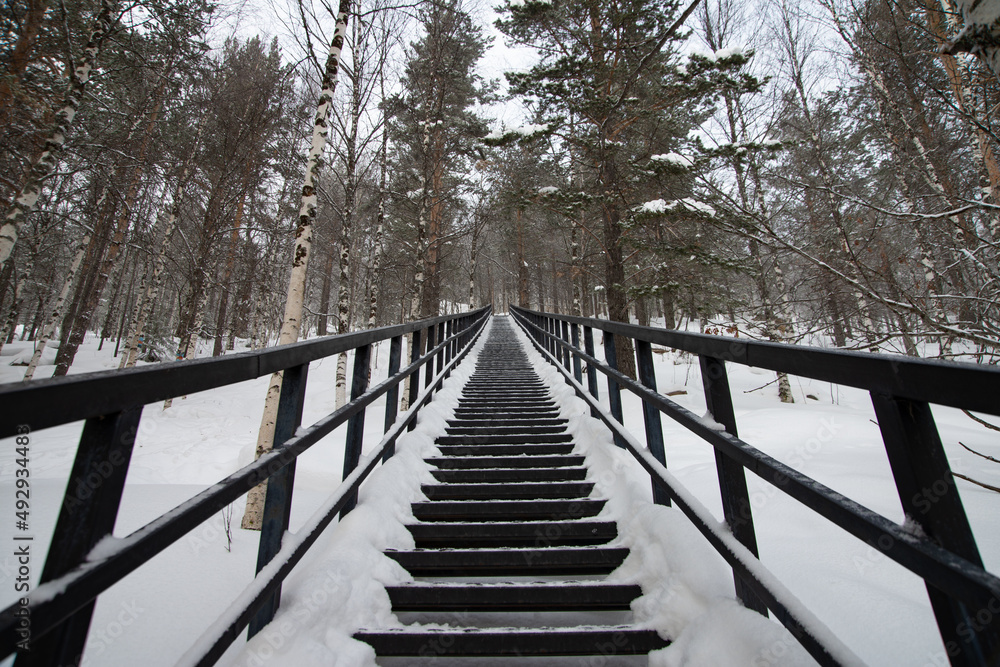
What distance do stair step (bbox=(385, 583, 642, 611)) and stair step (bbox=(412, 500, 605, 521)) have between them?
75 cm

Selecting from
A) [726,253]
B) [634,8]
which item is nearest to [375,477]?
[726,253]

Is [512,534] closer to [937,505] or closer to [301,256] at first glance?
[937,505]

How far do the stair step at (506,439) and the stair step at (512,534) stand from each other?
1.52m

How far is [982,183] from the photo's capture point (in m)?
9.53

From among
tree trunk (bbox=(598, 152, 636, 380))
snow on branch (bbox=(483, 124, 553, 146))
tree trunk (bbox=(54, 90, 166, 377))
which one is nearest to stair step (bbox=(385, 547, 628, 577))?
tree trunk (bbox=(598, 152, 636, 380))

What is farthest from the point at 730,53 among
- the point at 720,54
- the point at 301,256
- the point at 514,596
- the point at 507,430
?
the point at 514,596

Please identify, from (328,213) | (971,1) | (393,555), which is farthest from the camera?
(328,213)

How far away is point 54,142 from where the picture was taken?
6.58m

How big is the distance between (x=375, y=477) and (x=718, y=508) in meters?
2.62

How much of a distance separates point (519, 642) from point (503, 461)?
1933 millimetres

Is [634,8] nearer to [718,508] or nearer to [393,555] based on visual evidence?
[718,508]

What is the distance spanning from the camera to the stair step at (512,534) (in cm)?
249

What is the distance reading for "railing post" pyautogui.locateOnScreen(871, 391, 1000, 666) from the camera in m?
0.79

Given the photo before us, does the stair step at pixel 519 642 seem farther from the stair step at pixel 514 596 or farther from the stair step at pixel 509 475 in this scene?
the stair step at pixel 509 475
